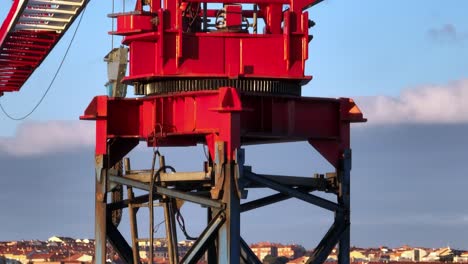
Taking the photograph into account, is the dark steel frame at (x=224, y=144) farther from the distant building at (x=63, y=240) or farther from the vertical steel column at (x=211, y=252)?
the distant building at (x=63, y=240)

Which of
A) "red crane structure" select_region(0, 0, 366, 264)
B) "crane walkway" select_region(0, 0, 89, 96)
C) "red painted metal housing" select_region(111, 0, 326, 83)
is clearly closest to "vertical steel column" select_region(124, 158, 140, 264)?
"red crane structure" select_region(0, 0, 366, 264)

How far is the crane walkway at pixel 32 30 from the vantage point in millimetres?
51906

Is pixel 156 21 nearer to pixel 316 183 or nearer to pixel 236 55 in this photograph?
pixel 236 55

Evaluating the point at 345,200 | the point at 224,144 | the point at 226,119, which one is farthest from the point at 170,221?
the point at 345,200

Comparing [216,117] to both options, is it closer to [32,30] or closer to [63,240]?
[32,30]

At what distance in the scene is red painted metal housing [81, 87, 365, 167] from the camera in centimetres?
4434

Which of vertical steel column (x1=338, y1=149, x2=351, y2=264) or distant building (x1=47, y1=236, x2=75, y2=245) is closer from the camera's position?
vertical steel column (x1=338, y1=149, x2=351, y2=264)

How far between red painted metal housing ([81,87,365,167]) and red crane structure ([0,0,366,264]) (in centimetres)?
2

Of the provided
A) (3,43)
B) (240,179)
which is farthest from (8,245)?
(240,179)

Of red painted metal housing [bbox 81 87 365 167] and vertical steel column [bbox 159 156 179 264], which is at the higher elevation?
red painted metal housing [bbox 81 87 365 167]

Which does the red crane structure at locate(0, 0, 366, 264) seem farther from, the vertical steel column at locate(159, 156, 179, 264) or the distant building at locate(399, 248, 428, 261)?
the distant building at locate(399, 248, 428, 261)

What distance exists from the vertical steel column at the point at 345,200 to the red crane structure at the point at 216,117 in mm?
24

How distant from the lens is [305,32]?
150 feet

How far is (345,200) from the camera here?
154 feet
